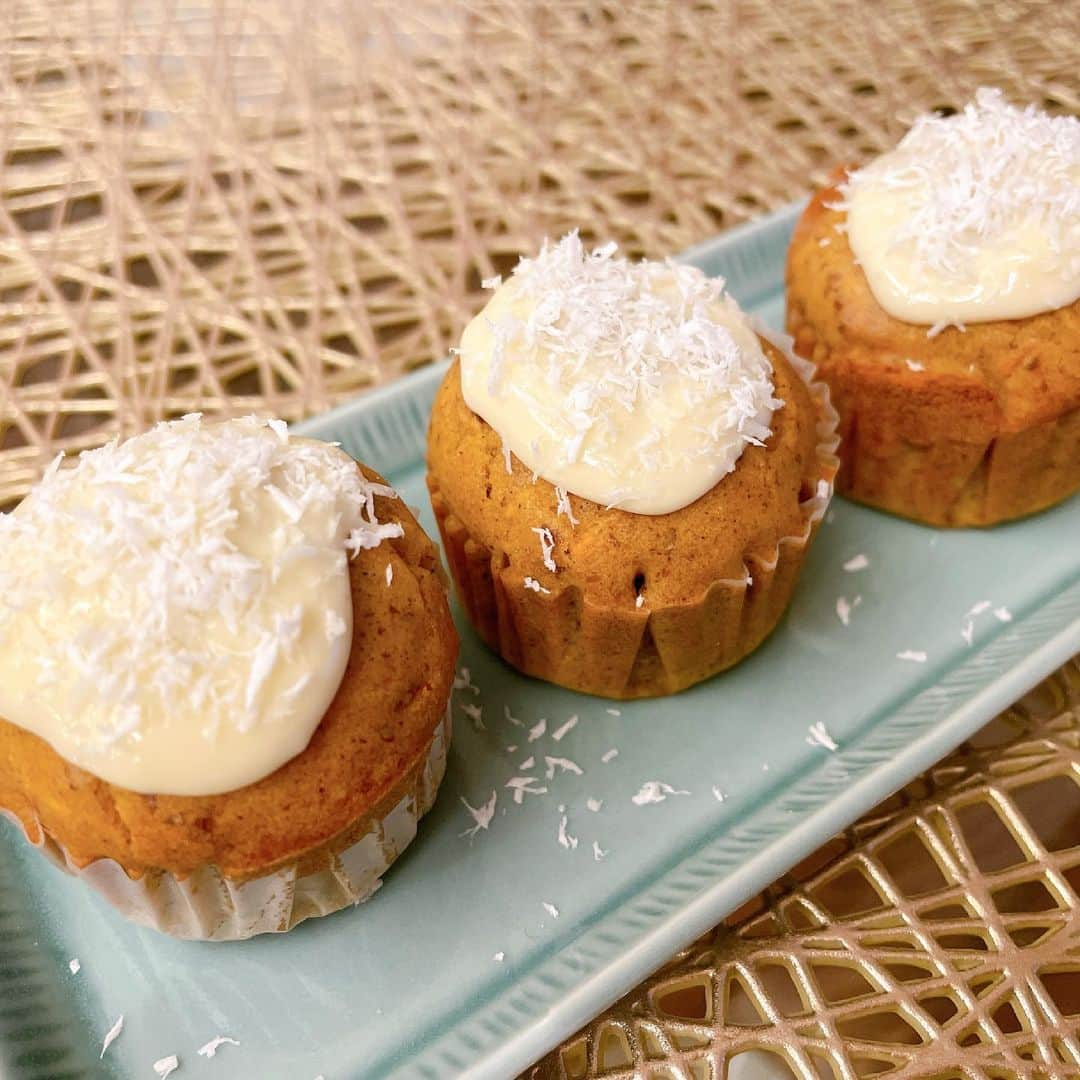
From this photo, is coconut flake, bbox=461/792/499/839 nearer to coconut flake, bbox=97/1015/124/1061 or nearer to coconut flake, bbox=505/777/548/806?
coconut flake, bbox=505/777/548/806

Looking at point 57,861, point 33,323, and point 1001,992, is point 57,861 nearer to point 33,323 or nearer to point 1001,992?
point 1001,992

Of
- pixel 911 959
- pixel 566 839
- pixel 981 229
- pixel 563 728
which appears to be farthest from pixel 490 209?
pixel 911 959

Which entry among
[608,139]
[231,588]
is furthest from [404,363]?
[231,588]

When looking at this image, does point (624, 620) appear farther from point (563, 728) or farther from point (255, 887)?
point (255, 887)

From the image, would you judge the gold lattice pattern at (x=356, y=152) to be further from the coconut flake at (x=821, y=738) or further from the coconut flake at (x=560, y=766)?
the coconut flake at (x=821, y=738)

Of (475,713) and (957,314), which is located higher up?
(957,314)

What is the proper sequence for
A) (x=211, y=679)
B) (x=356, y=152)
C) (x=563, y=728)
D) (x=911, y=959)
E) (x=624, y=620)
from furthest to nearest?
(x=356, y=152) < (x=563, y=728) < (x=624, y=620) < (x=911, y=959) < (x=211, y=679)
